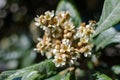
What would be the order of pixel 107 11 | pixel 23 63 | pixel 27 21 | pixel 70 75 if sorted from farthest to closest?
pixel 27 21 → pixel 23 63 → pixel 70 75 → pixel 107 11

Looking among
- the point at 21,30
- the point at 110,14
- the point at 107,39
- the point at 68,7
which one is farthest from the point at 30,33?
the point at 110,14

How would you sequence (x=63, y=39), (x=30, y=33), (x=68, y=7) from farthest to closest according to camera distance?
(x=30, y=33)
(x=68, y=7)
(x=63, y=39)

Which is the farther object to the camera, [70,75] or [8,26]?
[8,26]

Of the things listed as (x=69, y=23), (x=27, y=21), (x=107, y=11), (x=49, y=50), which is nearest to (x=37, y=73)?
(x=49, y=50)

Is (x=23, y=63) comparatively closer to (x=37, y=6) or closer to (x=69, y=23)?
(x=37, y=6)

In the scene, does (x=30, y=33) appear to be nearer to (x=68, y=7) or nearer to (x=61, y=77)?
(x=68, y=7)

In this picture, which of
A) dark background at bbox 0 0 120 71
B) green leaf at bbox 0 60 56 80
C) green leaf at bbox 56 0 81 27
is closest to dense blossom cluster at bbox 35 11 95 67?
green leaf at bbox 0 60 56 80
